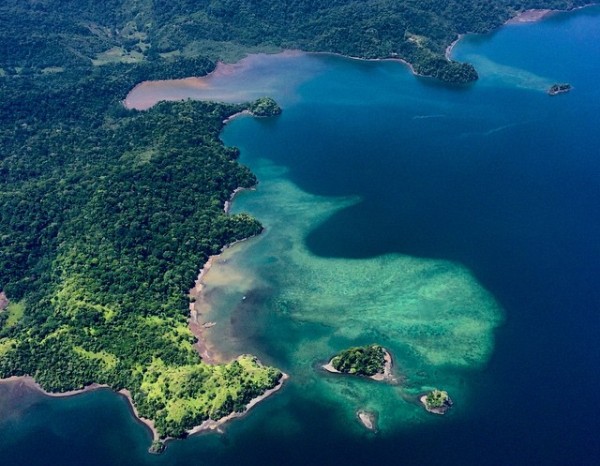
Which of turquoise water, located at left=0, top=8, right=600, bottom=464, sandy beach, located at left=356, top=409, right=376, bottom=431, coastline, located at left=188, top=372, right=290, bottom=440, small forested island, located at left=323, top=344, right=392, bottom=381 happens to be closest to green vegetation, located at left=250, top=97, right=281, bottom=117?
turquoise water, located at left=0, top=8, right=600, bottom=464

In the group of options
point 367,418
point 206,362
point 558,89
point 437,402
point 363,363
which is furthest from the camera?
point 558,89

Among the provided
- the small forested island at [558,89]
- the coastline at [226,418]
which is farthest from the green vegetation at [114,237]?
the small forested island at [558,89]

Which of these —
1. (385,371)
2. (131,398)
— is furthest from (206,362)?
(385,371)

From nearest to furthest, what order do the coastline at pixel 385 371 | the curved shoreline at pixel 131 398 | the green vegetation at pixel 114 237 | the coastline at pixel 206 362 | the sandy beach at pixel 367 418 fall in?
the sandy beach at pixel 367 418
the curved shoreline at pixel 131 398
the coastline at pixel 206 362
the coastline at pixel 385 371
the green vegetation at pixel 114 237

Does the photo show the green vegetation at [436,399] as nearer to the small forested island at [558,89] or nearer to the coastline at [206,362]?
the coastline at [206,362]

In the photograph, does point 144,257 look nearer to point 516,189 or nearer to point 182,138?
point 182,138

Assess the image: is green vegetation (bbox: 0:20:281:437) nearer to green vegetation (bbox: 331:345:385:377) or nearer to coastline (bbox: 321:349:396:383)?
coastline (bbox: 321:349:396:383)

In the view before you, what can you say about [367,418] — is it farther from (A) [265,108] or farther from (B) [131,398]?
(A) [265,108]

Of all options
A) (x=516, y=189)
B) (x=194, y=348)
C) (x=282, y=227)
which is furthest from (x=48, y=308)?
(x=516, y=189)
